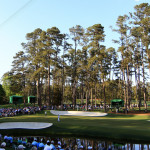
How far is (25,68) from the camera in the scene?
5459 centimetres

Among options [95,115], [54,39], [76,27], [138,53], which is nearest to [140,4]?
[138,53]

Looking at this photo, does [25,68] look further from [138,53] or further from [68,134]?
[68,134]

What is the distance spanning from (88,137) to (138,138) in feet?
15.8

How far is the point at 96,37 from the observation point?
43.5 meters

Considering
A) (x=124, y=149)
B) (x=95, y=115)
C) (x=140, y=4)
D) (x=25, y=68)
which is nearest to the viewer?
(x=124, y=149)

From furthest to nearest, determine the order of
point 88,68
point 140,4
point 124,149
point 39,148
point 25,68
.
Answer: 1. point 25,68
2. point 88,68
3. point 140,4
4. point 124,149
5. point 39,148

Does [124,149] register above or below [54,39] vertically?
below

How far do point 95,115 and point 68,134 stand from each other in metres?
18.0

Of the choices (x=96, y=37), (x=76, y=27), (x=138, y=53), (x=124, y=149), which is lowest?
(x=124, y=149)

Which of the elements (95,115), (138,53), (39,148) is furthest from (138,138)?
(138,53)

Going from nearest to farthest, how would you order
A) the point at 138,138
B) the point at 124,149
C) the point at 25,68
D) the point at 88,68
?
the point at 124,149, the point at 138,138, the point at 88,68, the point at 25,68

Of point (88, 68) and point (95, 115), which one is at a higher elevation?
point (88, 68)

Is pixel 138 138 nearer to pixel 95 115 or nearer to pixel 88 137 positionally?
pixel 88 137

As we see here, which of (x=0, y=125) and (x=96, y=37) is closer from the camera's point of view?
(x=0, y=125)
